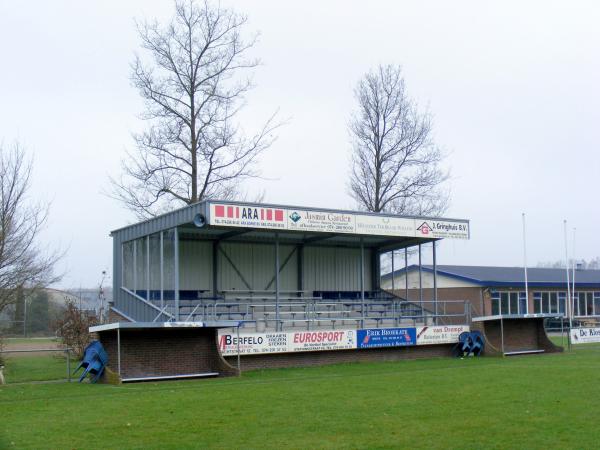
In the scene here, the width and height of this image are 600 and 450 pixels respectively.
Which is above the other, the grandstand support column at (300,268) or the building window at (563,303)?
the grandstand support column at (300,268)

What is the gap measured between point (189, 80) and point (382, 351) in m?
15.0

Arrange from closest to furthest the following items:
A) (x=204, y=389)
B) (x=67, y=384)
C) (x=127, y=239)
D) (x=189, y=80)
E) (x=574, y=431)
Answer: (x=574, y=431) < (x=204, y=389) < (x=67, y=384) < (x=127, y=239) < (x=189, y=80)

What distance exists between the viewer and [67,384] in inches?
822

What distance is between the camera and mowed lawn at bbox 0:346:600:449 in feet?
36.9

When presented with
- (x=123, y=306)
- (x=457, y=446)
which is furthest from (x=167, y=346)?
(x=457, y=446)

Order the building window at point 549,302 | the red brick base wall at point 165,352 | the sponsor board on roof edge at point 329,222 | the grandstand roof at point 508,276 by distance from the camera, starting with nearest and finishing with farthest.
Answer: the red brick base wall at point 165,352 → the sponsor board on roof edge at point 329,222 → the grandstand roof at point 508,276 → the building window at point 549,302

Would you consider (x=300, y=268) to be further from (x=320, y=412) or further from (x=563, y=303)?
(x=563, y=303)

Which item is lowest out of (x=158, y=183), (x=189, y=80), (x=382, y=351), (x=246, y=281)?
(x=382, y=351)

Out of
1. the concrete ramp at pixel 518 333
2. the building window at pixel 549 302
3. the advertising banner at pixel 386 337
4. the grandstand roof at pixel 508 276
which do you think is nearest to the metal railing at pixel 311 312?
the advertising banner at pixel 386 337

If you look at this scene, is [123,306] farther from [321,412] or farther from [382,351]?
[321,412]

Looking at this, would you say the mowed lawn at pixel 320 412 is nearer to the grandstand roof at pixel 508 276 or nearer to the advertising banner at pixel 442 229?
the advertising banner at pixel 442 229

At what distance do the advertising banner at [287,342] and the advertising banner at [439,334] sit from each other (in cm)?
337

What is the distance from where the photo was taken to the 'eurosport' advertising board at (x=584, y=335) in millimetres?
36281

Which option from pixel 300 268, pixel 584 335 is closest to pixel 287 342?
pixel 300 268
